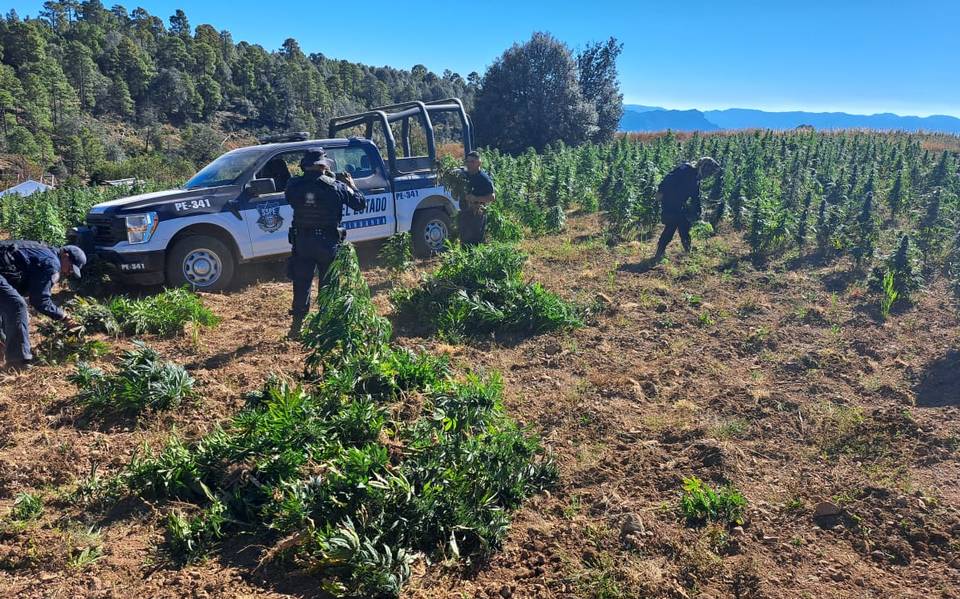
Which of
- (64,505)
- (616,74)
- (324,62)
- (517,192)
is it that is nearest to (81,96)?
(324,62)

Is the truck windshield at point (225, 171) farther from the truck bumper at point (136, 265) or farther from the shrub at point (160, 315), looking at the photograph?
the shrub at point (160, 315)

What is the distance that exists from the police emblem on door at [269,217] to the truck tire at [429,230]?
7.25 feet

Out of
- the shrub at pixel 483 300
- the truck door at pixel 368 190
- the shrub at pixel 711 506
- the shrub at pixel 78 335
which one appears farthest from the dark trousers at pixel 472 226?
the shrub at pixel 711 506

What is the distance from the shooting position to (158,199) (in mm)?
6922

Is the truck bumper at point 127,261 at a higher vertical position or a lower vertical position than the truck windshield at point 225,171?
lower

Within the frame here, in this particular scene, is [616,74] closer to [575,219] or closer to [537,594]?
[575,219]

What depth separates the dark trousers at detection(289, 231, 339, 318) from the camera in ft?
19.0

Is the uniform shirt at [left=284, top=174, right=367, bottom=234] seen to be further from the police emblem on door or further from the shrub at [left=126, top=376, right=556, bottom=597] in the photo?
the shrub at [left=126, top=376, right=556, bottom=597]

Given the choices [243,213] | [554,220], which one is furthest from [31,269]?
[554,220]

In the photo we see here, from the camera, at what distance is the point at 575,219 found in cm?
1337

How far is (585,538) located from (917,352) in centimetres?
493

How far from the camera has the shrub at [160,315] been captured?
5887mm

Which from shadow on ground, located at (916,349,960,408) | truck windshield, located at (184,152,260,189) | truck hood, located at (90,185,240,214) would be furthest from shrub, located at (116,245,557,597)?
truck windshield, located at (184,152,260,189)

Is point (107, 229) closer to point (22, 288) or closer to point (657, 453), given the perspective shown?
point (22, 288)
